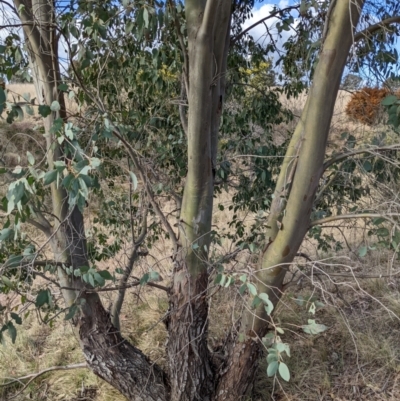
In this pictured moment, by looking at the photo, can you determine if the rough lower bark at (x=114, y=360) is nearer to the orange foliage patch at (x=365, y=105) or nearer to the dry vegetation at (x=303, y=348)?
the dry vegetation at (x=303, y=348)

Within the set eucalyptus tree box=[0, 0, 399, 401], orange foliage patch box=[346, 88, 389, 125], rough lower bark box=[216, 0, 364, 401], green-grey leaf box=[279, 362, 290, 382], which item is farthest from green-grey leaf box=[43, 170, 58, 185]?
orange foliage patch box=[346, 88, 389, 125]

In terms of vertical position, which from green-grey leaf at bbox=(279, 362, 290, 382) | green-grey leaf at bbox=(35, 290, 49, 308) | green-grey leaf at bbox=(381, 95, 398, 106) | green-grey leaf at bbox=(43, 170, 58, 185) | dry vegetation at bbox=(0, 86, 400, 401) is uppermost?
green-grey leaf at bbox=(381, 95, 398, 106)

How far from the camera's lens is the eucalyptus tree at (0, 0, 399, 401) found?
1596 mm

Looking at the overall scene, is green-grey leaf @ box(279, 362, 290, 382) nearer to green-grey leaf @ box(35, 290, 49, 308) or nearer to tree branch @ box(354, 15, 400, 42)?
green-grey leaf @ box(35, 290, 49, 308)

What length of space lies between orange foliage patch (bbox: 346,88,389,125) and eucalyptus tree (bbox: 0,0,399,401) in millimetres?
390

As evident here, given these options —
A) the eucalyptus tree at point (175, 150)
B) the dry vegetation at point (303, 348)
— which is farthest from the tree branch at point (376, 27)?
the dry vegetation at point (303, 348)

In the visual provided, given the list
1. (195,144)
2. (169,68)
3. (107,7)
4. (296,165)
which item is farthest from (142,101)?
(296,165)

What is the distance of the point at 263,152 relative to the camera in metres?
2.48

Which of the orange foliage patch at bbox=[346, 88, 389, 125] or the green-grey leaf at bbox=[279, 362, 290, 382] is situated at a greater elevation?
the orange foliage patch at bbox=[346, 88, 389, 125]

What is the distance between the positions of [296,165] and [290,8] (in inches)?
51.5

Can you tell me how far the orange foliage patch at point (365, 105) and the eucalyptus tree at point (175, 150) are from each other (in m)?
0.39

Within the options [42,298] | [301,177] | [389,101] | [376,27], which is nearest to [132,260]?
[42,298]

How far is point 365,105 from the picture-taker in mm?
3051

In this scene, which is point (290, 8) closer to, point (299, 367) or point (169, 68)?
point (169, 68)
